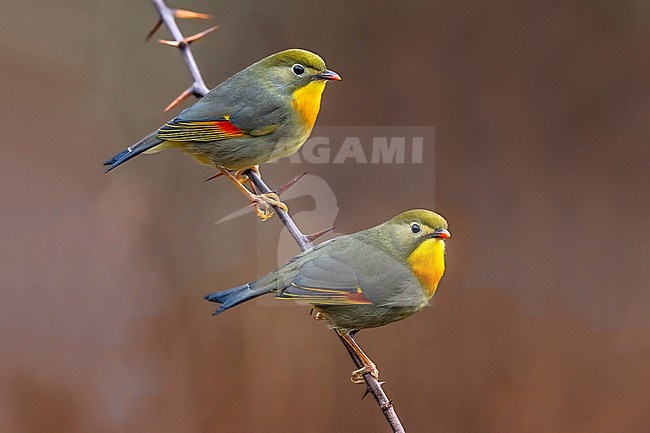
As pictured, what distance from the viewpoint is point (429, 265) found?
2.63 metres

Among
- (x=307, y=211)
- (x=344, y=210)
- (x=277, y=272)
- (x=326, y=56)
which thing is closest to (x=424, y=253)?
(x=277, y=272)

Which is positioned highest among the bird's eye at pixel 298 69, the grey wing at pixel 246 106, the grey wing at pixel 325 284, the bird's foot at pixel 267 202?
the bird's eye at pixel 298 69

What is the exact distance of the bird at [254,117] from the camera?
3.31 m

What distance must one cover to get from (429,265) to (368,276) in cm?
22

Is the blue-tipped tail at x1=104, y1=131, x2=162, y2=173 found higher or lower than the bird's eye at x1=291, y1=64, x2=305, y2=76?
lower

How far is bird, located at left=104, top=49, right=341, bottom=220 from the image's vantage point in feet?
10.9

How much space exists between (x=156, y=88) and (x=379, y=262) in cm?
378

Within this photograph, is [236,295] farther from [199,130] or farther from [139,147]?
[199,130]

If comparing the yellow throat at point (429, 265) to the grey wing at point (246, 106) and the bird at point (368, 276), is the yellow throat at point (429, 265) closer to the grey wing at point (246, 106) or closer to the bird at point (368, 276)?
the bird at point (368, 276)

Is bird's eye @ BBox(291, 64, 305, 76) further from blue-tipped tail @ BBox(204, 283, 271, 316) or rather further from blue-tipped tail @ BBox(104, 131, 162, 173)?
blue-tipped tail @ BBox(204, 283, 271, 316)

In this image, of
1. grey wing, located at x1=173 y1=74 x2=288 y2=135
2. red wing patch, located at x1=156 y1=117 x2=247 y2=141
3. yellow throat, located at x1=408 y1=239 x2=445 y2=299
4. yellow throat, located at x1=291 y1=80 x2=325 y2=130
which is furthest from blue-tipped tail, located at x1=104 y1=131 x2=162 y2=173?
yellow throat, located at x1=408 y1=239 x2=445 y2=299

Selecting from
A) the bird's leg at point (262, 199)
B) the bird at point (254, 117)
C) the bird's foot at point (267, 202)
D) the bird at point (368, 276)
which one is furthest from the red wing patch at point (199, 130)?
the bird at point (368, 276)

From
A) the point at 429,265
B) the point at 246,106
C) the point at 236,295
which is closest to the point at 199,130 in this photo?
the point at 246,106

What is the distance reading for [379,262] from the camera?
8.91 feet
